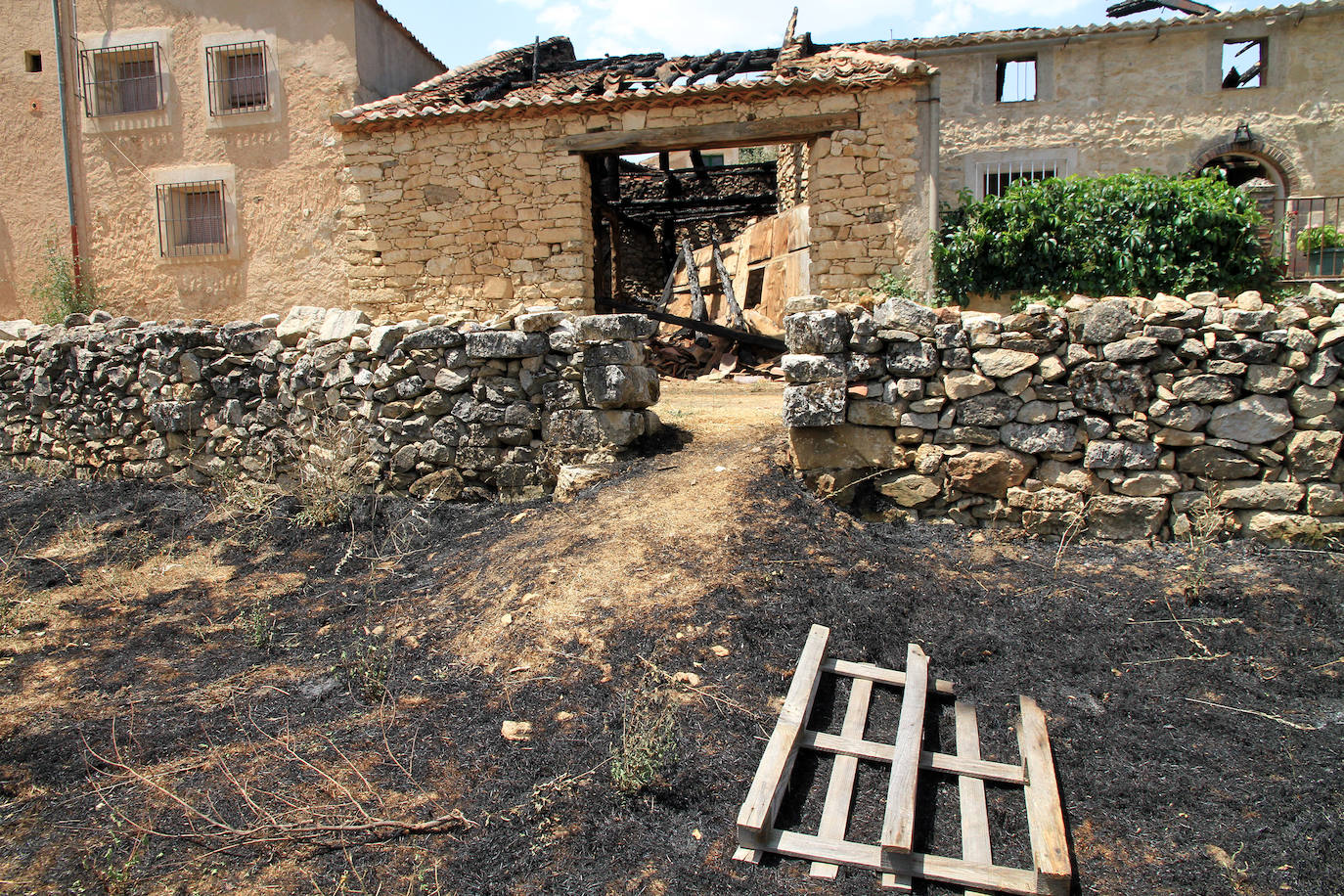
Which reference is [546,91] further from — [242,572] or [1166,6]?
[1166,6]

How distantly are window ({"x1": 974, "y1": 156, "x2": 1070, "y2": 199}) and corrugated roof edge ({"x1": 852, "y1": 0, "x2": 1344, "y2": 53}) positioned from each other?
1889mm

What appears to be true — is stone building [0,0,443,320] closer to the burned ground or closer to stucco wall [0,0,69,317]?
stucco wall [0,0,69,317]

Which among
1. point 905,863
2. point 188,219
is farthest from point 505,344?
point 188,219

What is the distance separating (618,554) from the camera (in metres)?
4.83

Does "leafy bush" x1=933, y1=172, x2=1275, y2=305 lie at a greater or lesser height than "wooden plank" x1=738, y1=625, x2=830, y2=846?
greater

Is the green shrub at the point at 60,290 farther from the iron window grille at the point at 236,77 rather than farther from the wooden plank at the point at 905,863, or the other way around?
the wooden plank at the point at 905,863

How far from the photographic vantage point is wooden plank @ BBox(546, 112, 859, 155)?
10.4 meters

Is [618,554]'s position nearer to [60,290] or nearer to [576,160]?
[576,160]

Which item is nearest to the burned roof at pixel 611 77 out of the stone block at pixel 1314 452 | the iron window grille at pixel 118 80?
the iron window grille at pixel 118 80

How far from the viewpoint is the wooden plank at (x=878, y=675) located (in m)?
3.88

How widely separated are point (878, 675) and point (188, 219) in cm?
1348

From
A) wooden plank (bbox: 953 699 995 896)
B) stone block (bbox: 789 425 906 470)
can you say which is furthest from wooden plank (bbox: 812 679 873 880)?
stone block (bbox: 789 425 906 470)

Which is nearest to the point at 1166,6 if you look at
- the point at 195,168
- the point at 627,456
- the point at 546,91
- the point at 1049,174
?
the point at 1049,174

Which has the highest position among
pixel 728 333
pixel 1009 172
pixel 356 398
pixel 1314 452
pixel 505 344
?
pixel 1009 172
